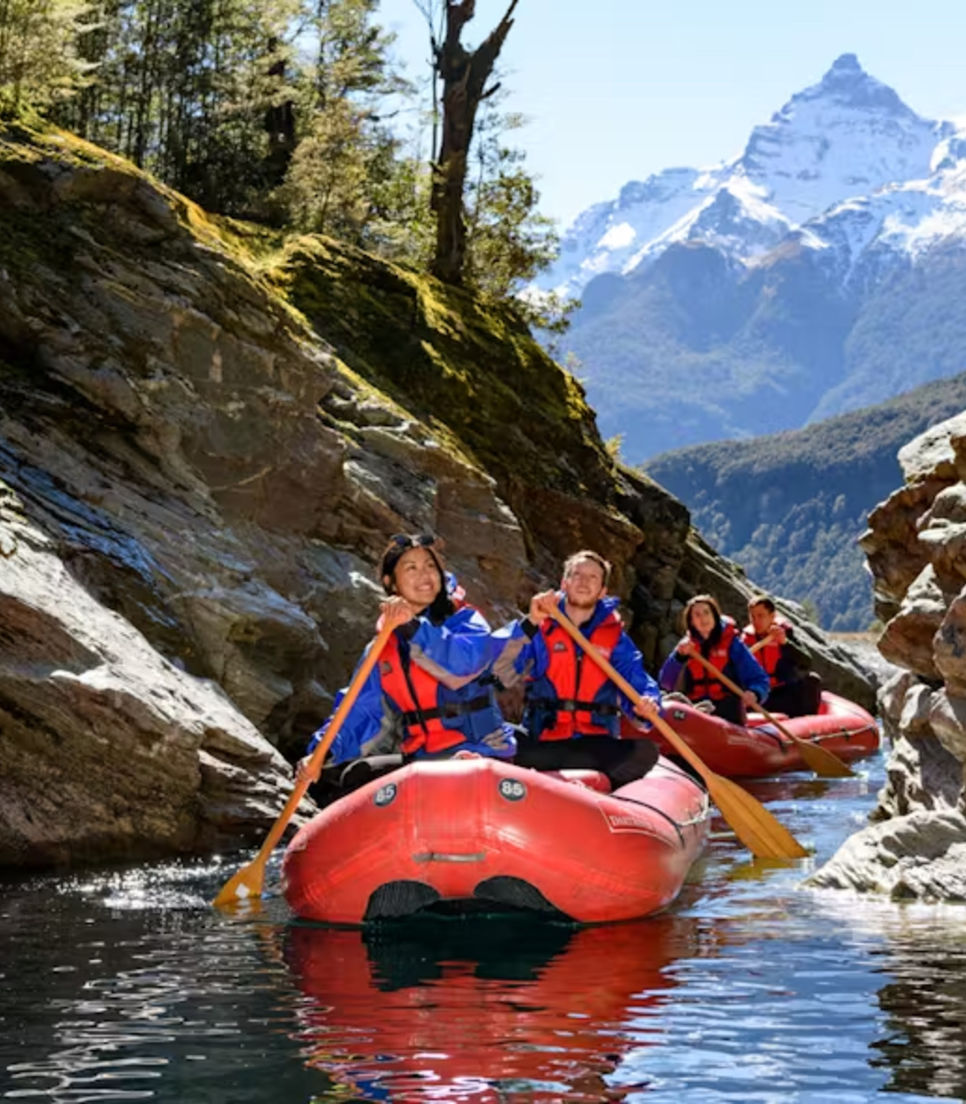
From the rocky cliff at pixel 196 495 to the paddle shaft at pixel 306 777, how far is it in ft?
5.32

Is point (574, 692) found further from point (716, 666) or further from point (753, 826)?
point (716, 666)

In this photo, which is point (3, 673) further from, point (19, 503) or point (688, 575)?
point (688, 575)

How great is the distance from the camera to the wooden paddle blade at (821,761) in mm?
17998

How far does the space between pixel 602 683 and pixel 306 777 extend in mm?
2393

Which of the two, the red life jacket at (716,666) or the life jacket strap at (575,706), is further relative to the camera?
the red life jacket at (716,666)

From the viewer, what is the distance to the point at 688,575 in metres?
26.9

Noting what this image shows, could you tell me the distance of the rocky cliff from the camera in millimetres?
10445

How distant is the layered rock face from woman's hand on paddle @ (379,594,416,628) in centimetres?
291

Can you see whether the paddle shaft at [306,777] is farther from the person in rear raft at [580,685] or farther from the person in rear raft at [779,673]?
the person in rear raft at [779,673]

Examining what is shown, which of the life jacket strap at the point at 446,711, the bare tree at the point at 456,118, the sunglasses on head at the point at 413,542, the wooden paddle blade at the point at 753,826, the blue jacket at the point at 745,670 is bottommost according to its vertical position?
the wooden paddle blade at the point at 753,826

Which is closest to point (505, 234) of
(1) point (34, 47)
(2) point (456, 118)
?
(2) point (456, 118)

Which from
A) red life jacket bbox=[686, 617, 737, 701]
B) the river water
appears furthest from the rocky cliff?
red life jacket bbox=[686, 617, 737, 701]

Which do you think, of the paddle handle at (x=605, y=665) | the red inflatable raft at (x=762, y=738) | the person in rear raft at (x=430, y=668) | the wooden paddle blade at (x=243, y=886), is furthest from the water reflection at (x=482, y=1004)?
the red inflatable raft at (x=762, y=738)

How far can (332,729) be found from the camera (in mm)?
9273
